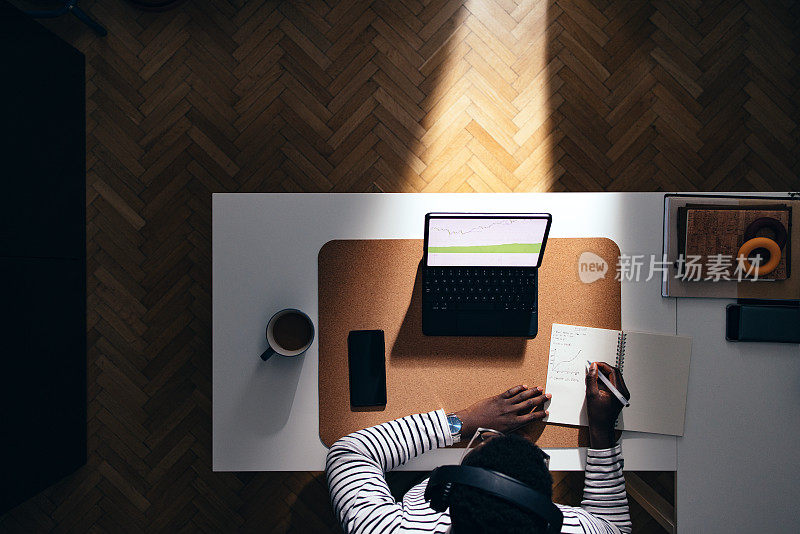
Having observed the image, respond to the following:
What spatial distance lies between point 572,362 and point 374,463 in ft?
1.80

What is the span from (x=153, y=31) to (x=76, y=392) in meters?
1.43

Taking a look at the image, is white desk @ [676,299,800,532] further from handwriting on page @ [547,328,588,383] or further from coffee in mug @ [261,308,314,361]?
coffee in mug @ [261,308,314,361]

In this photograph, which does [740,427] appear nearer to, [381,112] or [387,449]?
A: [387,449]

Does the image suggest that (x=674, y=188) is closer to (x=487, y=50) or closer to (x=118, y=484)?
(x=487, y=50)

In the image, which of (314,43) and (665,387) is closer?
(665,387)

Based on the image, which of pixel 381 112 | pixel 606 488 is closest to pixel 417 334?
pixel 606 488

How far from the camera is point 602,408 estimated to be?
1.14 m

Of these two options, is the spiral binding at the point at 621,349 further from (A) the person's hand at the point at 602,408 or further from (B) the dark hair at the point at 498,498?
(B) the dark hair at the point at 498,498

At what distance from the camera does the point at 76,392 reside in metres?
1.74

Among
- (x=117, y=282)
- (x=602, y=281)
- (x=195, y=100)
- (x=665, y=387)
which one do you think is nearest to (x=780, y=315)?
(x=665, y=387)

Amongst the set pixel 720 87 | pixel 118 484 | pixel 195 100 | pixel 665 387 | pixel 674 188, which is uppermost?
pixel 720 87

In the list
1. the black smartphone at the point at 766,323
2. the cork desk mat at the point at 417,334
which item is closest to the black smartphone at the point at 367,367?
the cork desk mat at the point at 417,334

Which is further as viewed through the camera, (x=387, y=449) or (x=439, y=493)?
(x=387, y=449)

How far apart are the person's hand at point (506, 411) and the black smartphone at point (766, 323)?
506mm
